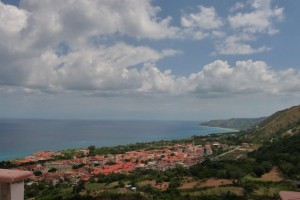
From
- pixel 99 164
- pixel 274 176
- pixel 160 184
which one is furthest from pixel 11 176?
pixel 99 164

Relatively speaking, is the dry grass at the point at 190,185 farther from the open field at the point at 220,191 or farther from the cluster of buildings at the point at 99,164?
the cluster of buildings at the point at 99,164

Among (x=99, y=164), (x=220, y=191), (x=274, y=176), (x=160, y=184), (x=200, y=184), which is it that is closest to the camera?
(x=220, y=191)

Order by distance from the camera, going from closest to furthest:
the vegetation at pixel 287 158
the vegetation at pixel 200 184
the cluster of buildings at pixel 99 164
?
the vegetation at pixel 200 184 → the vegetation at pixel 287 158 → the cluster of buildings at pixel 99 164

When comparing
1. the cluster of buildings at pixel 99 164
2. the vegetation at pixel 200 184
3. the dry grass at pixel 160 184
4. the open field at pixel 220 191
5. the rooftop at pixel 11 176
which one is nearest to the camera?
the rooftop at pixel 11 176

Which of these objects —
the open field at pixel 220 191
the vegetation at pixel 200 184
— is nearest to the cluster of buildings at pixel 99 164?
the vegetation at pixel 200 184

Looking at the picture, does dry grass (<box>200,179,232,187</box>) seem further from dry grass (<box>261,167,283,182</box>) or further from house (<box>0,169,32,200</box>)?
house (<box>0,169,32,200</box>)

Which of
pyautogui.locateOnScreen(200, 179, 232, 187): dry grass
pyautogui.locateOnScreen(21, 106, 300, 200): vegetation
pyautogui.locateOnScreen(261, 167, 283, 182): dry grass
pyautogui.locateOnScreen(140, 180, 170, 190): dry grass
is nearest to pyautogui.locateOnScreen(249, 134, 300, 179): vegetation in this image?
pyautogui.locateOnScreen(21, 106, 300, 200): vegetation

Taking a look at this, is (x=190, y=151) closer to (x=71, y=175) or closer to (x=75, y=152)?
(x=75, y=152)

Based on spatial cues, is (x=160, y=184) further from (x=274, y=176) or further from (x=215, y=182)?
(x=274, y=176)
